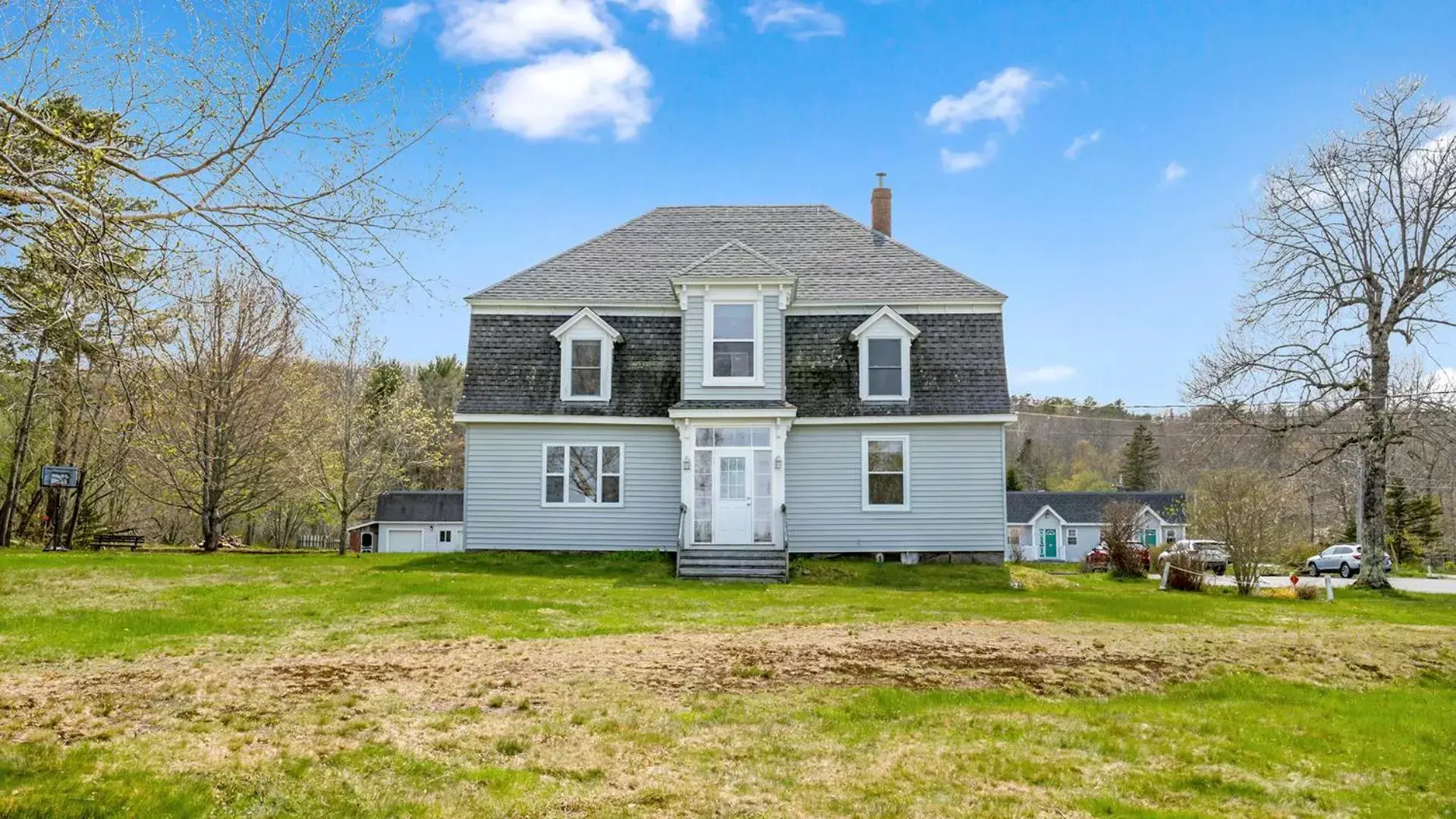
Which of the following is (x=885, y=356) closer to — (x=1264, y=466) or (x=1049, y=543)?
(x=1264, y=466)

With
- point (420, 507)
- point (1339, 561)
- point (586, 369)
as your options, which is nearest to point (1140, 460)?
point (1339, 561)

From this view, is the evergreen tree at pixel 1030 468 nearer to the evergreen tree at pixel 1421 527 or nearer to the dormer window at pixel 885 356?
the evergreen tree at pixel 1421 527

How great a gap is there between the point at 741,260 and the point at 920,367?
4.71 metres

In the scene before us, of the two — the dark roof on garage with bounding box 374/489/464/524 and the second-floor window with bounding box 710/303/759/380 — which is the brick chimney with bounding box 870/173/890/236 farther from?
the dark roof on garage with bounding box 374/489/464/524

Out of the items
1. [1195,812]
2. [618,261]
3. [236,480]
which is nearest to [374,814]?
[1195,812]

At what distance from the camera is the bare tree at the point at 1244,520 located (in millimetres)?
22469

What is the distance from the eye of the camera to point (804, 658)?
11227 mm

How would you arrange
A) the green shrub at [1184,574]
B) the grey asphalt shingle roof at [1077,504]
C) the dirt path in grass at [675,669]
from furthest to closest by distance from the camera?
the grey asphalt shingle roof at [1077,504] < the green shrub at [1184,574] < the dirt path in grass at [675,669]

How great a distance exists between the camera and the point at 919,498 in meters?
23.0

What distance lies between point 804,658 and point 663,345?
13522mm

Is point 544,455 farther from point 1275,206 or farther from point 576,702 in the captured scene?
point 1275,206

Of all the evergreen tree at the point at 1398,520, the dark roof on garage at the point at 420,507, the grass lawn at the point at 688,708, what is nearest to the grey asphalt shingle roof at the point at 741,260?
the grass lawn at the point at 688,708

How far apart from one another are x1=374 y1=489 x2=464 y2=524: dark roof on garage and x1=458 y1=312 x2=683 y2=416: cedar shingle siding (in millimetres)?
23952

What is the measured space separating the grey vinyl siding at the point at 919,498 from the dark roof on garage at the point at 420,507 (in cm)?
2710
